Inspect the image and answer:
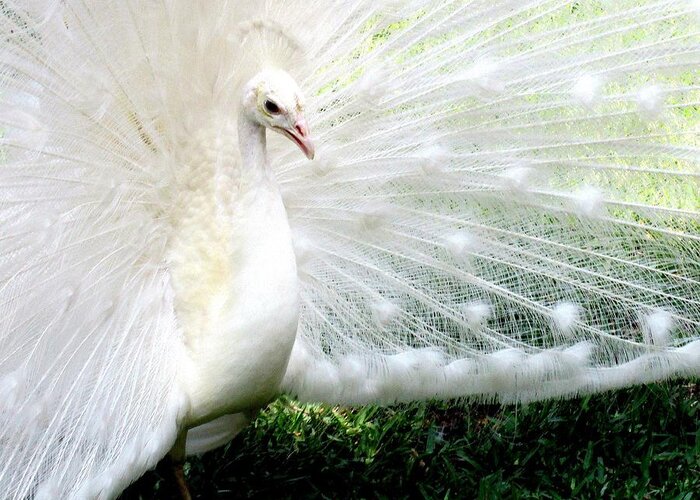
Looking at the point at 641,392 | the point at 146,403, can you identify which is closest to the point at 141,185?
the point at 146,403

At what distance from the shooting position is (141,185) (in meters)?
2.64

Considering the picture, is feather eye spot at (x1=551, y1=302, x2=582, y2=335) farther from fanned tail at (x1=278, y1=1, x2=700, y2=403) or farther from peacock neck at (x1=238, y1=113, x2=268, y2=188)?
peacock neck at (x1=238, y1=113, x2=268, y2=188)

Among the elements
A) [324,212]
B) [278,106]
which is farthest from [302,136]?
[324,212]

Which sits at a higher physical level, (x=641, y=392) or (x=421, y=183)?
(x=421, y=183)

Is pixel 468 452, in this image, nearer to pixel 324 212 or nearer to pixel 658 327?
pixel 658 327

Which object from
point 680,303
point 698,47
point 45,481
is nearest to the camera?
point 45,481

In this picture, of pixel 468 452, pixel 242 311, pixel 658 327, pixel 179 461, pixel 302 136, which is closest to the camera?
pixel 302 136

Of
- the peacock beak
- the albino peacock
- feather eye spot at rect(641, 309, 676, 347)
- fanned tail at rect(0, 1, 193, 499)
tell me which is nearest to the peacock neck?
the albino peacock

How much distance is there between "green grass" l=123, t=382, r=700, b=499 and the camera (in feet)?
10.6

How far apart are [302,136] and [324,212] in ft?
1.97

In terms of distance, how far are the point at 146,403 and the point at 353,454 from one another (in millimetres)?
1187

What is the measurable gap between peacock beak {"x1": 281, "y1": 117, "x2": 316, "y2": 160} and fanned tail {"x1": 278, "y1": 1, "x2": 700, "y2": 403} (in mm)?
520

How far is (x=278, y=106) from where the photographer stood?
2354 millimetres

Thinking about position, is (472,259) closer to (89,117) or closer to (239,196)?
(239,196)
